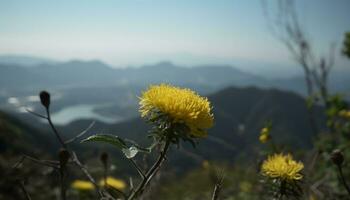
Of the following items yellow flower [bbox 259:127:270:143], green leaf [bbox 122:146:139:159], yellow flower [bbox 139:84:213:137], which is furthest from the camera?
yellow flower [bbox 259:127:270:143]

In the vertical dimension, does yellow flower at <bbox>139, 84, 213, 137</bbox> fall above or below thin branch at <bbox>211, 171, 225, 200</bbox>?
above

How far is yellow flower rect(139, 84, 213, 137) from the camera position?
161 cm

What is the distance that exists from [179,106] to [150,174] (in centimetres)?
29

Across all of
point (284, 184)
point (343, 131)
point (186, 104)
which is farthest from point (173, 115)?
point (343, 131)

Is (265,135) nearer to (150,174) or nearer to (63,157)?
(150,174)

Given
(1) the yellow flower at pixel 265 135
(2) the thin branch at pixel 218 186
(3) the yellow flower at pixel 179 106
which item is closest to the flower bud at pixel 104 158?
(3) the yellow flower at pixel 179 106

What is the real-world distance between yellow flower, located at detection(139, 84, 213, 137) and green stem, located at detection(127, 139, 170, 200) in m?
0.12

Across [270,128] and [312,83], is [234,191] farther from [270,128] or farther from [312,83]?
[270,128]

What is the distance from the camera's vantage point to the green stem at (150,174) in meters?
1.46

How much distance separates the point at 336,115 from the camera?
6.80 m

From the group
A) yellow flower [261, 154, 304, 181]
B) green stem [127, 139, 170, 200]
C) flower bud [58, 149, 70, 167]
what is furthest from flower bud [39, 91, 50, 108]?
yellow flower [261, 154, 304, 181]

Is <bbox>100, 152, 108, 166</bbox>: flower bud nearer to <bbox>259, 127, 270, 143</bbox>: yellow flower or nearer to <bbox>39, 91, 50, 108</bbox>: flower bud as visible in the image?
Result: <bbox>39, 91, 50, 108</bbox>: flower bud

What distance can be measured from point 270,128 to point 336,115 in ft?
9.79

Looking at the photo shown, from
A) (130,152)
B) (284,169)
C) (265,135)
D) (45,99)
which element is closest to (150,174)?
(130,152)
